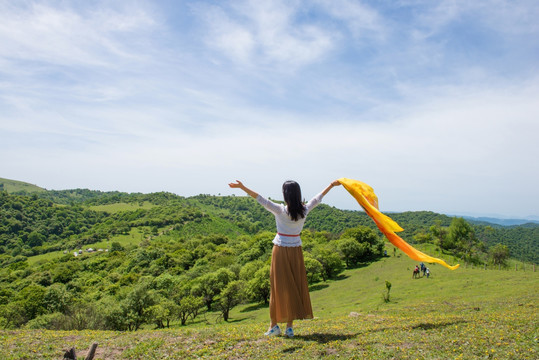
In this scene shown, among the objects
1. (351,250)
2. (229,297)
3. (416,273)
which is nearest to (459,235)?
(351,250)

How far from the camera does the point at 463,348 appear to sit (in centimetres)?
691

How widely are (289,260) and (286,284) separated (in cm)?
63

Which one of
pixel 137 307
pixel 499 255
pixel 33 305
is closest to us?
pixel 137 307

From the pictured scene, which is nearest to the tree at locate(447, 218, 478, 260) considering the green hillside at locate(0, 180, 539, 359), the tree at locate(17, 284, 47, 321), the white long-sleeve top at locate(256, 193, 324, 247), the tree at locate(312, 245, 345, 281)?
the green hillside at locate(0, 180, 539, 359)

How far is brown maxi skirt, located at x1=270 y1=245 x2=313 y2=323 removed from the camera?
7559 millimetres

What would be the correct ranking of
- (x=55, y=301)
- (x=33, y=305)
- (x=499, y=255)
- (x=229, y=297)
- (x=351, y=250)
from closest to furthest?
(x=229, y=297)
(x=33, y=305)
(x=55, y=301)
(x=351, y=250)
(x=499, y=255)

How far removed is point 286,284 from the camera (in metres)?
7.58

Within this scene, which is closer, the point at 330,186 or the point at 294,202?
the point at 294,202

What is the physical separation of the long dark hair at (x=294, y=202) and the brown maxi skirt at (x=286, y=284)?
96 cm

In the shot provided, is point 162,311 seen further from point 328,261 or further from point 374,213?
point 374,213

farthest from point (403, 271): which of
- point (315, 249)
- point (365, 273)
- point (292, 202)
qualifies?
point (292, 202)

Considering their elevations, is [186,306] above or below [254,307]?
above

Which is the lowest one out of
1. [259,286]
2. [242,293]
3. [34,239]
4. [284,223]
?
[34,239]

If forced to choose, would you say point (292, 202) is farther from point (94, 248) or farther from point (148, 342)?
point (94, 248)
